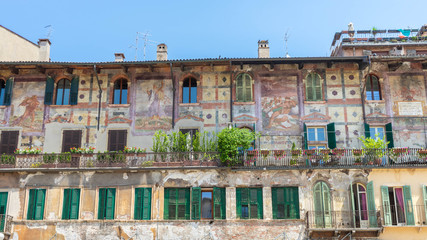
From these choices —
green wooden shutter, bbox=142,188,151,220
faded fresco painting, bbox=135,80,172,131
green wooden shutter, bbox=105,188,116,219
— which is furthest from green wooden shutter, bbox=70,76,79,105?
green wooden shutter, bbox=142,188,151,220

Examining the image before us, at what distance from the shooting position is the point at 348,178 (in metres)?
22.0

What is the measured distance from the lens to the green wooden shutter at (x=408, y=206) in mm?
21094

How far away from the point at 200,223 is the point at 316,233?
4789 mm

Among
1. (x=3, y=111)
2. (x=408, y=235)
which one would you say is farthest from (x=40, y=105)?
(x=408, y=235)

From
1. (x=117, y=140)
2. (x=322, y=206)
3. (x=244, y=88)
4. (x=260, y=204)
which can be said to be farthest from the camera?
(x=244, y=88)

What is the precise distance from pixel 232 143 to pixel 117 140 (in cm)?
555

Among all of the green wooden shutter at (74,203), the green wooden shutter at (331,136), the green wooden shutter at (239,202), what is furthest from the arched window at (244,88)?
the green wooden shutter at (74,203)

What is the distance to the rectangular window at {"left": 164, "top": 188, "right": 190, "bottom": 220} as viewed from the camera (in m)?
21.7

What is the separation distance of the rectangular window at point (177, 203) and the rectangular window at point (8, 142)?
772 centimetres

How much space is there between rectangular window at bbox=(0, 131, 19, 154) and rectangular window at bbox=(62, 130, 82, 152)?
7.44 feet

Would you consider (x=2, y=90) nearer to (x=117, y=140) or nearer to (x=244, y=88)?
(x=117, y=140)

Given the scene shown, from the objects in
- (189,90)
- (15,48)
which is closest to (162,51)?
(189,90)

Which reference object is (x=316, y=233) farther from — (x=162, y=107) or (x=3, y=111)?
(x=3, y=111)

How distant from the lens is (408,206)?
21.3m
